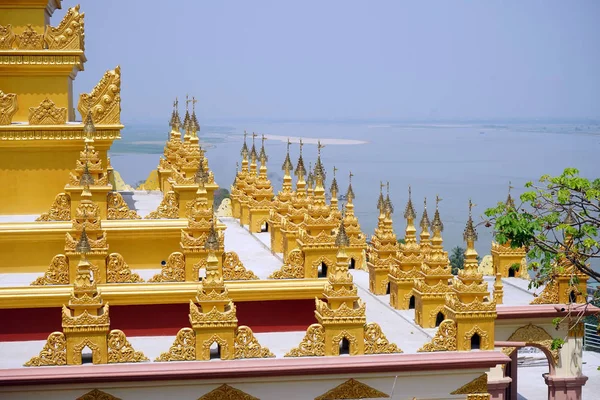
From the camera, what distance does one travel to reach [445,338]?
64.5ft

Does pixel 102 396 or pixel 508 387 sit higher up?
pixel 102 396

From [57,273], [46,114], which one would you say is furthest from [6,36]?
[57,273]

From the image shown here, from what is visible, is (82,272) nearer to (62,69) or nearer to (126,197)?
(62,69)

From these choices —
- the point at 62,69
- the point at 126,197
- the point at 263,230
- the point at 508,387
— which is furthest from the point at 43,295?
the point at 508,387

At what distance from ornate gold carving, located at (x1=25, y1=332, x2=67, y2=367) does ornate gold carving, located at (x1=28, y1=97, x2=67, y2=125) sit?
561 cm

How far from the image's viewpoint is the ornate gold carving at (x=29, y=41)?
77.3 feet

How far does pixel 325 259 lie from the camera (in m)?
20.9

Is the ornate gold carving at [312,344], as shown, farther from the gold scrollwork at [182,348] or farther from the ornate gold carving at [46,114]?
the ornate gold carving at [46,114]

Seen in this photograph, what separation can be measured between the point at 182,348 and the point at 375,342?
3.05 m

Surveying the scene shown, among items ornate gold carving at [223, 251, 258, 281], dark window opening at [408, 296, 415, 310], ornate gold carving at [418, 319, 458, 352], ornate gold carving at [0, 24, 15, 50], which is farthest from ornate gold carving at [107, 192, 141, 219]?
dark window opening at [408, 296, 415, 310]

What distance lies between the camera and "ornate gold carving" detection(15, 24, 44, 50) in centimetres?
2356

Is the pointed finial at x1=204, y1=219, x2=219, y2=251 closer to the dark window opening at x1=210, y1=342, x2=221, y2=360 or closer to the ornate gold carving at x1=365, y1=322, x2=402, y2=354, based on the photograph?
the dark window opening at x1=210, y1=342, x2=221, y2=360

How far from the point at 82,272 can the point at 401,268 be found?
8.26 meters

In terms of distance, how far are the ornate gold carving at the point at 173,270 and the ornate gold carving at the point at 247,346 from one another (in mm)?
1967
